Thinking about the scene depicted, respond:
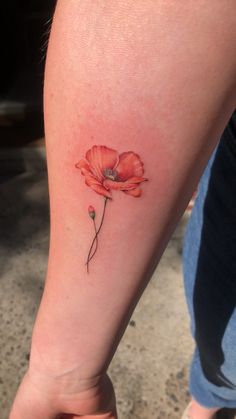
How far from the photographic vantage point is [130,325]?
177cm

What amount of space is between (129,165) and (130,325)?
1.31m

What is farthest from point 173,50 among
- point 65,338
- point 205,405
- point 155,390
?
point 155,390

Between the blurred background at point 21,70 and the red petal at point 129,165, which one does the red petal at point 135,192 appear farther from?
the blurred background at point 21,70

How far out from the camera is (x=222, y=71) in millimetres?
466

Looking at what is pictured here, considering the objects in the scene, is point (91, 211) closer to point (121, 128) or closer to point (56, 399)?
point (121, 128)

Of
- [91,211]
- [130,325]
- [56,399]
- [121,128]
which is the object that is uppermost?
[121,128]

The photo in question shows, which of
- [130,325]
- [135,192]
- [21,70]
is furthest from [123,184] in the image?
[21,70]

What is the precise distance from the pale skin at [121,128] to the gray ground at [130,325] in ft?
3.12

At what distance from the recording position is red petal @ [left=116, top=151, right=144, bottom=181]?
0.54 meters

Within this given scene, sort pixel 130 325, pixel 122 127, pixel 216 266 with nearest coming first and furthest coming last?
pixel 122 127, pixel 216 266, pixel 130 325

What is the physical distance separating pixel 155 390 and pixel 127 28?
1.37 metres

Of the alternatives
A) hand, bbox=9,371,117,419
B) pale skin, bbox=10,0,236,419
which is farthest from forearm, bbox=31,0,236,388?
hand, bbox=9,371,117,419

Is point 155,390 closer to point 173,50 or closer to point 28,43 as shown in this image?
point 173,50

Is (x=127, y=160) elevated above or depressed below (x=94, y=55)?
below
